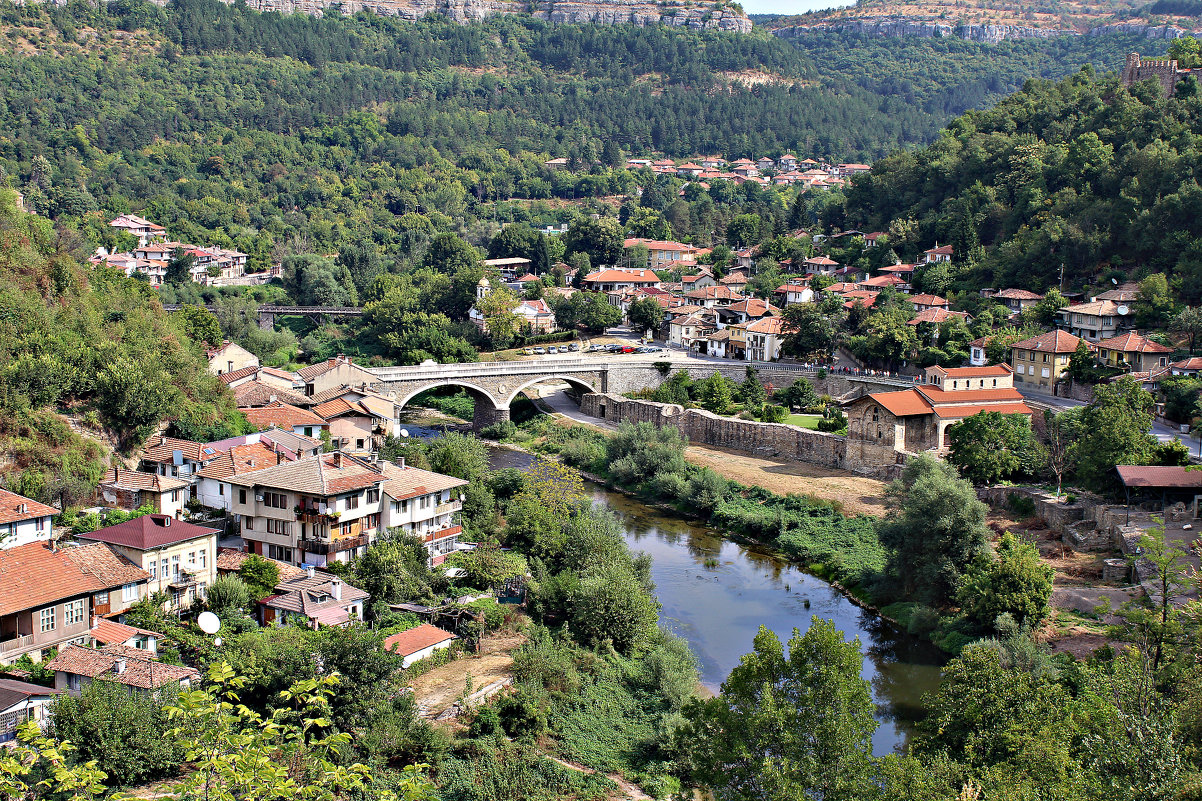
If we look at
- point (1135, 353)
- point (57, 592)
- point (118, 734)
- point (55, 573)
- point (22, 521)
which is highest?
point (1135, 353)

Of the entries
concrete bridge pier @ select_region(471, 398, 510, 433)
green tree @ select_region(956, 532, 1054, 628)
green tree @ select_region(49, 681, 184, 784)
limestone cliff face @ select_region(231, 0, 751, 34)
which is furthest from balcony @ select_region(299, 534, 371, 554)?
limestone cliff face @ select_region(231, 0, 751, 34)

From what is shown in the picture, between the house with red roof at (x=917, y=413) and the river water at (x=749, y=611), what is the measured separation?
367 inches

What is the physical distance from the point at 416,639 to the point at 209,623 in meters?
4.44

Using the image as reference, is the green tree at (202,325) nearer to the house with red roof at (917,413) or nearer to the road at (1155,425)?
the house with red roof at (917,413)

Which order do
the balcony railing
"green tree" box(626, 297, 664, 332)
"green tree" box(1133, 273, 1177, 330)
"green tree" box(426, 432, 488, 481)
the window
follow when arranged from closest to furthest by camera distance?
the balcony railing, the window, "green tree" box(426, 432, 488, 481), "green tree" box(1133, 273, 1177, 330), "green tree" box(626, 297, 664, 332)

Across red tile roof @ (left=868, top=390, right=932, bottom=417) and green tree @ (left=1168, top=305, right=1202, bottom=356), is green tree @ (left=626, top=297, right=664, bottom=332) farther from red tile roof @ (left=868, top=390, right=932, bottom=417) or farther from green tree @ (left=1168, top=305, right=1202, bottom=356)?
green tree @ (left=1168, top=305, right=1202, bottom=356)

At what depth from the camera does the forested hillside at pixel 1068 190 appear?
5706 centimetres

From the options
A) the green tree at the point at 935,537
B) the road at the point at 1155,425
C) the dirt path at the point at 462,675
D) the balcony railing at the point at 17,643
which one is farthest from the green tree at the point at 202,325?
the road at the point at 1155,425

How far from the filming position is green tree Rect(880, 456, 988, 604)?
3034 cm

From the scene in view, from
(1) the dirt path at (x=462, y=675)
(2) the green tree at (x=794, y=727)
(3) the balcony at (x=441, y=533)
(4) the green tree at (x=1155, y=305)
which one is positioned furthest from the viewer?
(4) the green tree at (x=1155, y=305)

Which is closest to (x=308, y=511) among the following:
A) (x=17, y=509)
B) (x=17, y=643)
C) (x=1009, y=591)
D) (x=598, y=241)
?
(x=17, y=509)

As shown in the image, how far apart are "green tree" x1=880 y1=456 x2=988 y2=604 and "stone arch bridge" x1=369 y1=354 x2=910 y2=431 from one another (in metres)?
21.7

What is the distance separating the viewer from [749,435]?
50.3 metres

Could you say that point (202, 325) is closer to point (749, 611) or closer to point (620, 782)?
point (749, 611)
